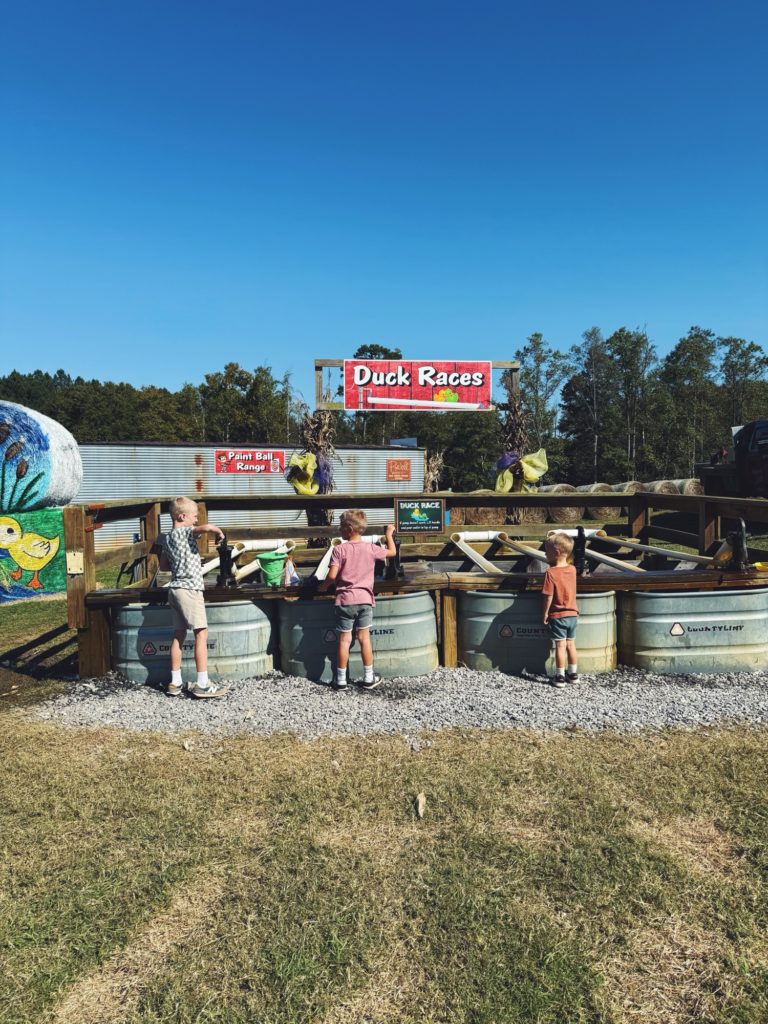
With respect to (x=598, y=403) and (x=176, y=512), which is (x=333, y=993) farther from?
(x=598, y=403)

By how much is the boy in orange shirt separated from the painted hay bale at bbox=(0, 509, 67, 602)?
10715 mm

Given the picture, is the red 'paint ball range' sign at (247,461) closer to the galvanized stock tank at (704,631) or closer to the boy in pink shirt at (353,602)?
the boy in pink shirt at (353,602)

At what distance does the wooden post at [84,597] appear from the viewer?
17.2ft

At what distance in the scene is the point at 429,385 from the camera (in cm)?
1421

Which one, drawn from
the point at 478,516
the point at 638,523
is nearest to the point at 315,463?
the point at 638,523

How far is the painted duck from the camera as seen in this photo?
496 inches

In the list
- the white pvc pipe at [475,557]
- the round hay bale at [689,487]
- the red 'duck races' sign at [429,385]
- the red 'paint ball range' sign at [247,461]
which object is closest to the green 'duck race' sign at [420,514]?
the white pvc pipe at [475,557]

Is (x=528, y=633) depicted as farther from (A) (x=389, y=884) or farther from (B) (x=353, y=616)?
(A) (x=389, y=884)

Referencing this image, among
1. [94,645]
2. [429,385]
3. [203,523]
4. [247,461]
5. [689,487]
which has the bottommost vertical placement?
[94,645]

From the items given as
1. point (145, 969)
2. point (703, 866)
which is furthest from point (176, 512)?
point (703, 866)

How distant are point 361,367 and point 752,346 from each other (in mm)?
50704

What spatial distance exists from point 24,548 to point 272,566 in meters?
8.90

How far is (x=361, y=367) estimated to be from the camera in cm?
1338

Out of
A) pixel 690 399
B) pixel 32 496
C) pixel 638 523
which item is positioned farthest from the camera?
pixel 690 399
